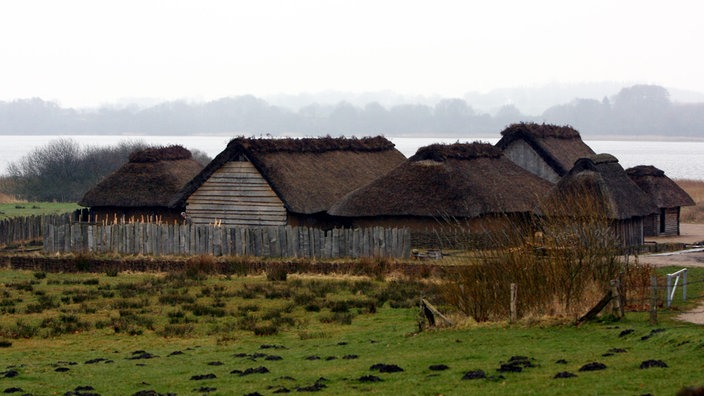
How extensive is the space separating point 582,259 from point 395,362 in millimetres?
5597

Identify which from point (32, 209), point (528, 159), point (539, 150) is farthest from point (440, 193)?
point (32, 209)

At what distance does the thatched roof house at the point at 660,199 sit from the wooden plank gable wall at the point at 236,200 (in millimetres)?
16056

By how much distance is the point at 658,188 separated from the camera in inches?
1953

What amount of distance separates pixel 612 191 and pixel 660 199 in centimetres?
823

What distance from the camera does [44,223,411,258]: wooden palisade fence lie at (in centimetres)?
3825

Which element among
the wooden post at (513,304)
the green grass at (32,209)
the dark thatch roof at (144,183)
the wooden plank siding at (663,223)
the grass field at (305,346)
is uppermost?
the dark thatch roof at (144,183)

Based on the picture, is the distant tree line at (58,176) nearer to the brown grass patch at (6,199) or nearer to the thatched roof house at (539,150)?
the brown grass patch at (6,199)

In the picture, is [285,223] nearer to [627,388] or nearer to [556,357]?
[556,357]

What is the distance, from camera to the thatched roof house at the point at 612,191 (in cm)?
4031

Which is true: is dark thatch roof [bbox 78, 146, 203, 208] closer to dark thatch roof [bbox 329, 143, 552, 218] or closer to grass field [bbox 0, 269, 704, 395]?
dark thatch roof [bbox 329, 143, 552, 218]

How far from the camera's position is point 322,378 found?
55.9 ft

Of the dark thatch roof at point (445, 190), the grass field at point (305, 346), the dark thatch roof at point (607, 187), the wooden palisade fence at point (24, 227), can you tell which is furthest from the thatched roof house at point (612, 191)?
the wooden palisade fence at point (24, 227)

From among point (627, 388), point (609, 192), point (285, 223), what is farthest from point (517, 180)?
point (627, 388)

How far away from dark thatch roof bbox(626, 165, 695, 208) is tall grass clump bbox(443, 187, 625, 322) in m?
26.7
